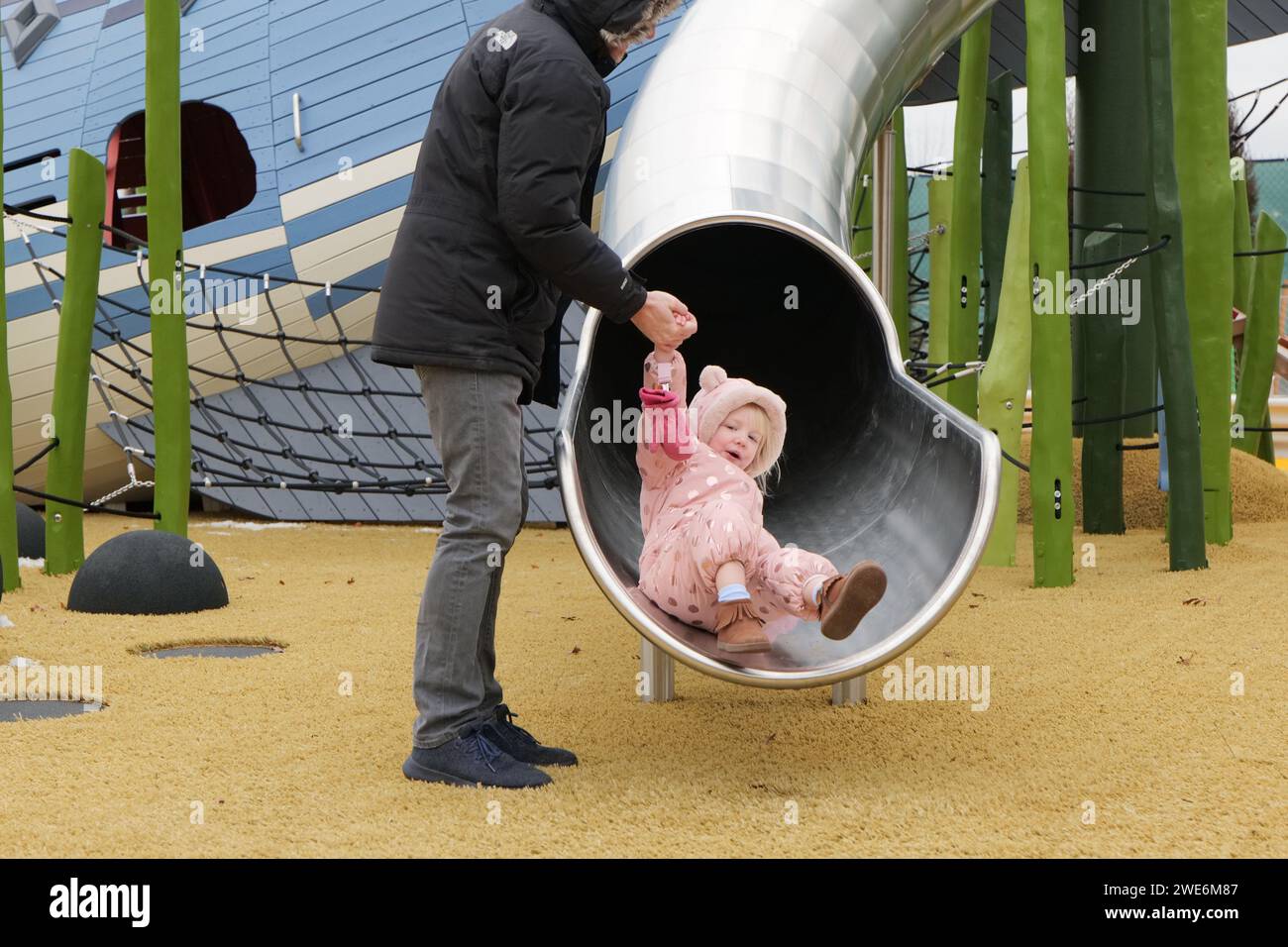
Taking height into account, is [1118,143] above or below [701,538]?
above

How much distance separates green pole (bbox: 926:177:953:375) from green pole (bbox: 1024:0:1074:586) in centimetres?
174

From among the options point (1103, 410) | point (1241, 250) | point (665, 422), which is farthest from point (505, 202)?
point (1241, 250)

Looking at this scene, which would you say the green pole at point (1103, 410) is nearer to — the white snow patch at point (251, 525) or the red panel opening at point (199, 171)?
the white snow patch at point (251, 525)

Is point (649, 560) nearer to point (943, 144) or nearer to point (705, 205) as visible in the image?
point (705, 205)

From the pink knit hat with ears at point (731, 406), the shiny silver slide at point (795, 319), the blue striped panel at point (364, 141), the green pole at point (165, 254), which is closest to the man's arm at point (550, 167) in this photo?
the shiny silver slide at point (795, 319)

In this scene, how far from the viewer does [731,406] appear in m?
2.80

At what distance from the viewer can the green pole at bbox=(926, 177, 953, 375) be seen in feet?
21.0

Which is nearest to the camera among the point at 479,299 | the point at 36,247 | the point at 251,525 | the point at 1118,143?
the point at 479,299

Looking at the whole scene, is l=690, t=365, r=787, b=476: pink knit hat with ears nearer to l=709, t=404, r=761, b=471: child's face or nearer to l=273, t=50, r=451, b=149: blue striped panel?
l=709, t=404, r=761, b=471: child's face

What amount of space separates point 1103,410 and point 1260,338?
1.61m

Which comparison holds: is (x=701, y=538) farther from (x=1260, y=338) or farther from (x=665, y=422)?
(x=1260, y=338)

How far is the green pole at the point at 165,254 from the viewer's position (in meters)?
4.61

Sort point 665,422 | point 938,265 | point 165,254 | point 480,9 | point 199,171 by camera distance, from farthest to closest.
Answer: point 199,171 → point 938,265 → point 480,9 → point 165,254 → point 665,422

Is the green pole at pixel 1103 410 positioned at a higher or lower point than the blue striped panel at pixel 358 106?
lower
